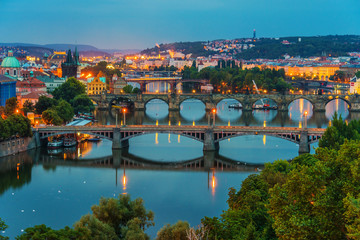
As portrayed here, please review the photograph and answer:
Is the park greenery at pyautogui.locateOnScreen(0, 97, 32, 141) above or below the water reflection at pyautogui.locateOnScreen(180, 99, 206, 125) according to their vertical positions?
above

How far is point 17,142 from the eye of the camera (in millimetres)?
35719

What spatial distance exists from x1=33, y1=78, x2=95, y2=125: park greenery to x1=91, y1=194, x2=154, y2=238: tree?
23.9 m

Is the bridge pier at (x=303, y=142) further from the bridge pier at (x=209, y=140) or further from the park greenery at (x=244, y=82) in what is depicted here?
the park greenery at (x=244, y=82)

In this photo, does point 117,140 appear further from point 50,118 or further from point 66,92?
point 66,92

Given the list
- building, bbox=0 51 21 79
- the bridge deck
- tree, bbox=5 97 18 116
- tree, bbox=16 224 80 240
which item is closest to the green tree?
tree, bbox=16 224 80 240

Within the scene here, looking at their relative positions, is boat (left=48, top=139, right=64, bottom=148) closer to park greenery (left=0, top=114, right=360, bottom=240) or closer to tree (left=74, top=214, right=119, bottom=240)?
park greenery (left=0, top=114, right=360, bottom=240)

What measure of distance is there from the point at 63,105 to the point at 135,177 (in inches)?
726

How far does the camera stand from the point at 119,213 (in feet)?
63.2

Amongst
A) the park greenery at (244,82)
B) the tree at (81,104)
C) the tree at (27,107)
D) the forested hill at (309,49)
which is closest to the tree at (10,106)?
the tree at (27,107)

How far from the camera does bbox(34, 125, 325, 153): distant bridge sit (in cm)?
3612

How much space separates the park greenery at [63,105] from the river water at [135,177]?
14.2 ft

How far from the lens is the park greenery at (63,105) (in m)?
42.6

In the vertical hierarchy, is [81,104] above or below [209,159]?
above

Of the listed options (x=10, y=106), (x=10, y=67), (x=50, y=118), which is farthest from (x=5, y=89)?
(x=10, y=67)
